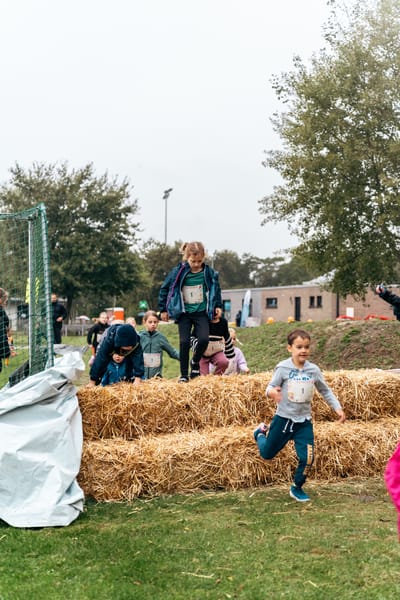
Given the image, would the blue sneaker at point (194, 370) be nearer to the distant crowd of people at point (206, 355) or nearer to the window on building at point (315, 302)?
the distant crowd of people at point (206, 355)

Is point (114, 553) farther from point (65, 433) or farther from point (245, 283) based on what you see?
point (245, 283)

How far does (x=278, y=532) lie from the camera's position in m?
5.33

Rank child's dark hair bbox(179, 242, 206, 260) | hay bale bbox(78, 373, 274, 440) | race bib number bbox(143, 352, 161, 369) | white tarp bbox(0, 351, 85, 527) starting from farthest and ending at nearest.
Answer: race bib number bbox(143, 352, 161, 369)
child's dark hair bbox(179, 242, 206, 260)
hay bale bbox(78, 373, 274, 440)
white tarp bbox(0, 351, 85, 527)

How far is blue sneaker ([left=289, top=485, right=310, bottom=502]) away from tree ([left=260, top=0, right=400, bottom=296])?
44.5 ft

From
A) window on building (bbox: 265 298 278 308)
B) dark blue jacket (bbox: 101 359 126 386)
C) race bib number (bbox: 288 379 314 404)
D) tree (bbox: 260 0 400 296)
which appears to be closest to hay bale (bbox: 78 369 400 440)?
dark blue jacket (bbox: 101 359 126 386)

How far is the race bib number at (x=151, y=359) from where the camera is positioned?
1023cm

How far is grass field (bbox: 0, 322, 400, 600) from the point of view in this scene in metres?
4.21

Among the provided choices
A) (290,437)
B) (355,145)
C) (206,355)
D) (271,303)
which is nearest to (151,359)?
(206,355)

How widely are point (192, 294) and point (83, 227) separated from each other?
131 feet

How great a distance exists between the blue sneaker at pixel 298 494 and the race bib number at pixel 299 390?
0.76m

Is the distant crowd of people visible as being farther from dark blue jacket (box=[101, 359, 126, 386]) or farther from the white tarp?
the white tarp

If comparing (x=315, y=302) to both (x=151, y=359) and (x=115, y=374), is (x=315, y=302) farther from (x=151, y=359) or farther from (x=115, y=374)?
(x=115, y=374)

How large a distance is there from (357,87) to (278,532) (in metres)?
16.6

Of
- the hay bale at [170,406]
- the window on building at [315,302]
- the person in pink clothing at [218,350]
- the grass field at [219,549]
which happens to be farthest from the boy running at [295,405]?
the window on building at [315,302]
